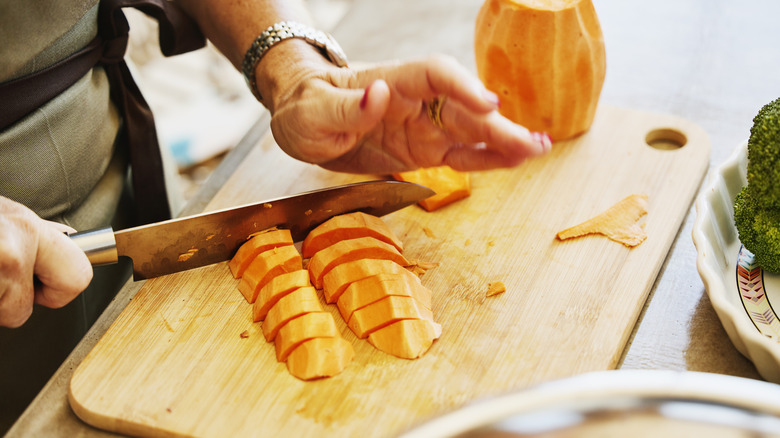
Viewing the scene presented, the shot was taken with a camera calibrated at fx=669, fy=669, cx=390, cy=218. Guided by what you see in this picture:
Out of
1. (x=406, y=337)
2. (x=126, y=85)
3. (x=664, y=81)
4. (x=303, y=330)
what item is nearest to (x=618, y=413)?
(x=406, y=337)

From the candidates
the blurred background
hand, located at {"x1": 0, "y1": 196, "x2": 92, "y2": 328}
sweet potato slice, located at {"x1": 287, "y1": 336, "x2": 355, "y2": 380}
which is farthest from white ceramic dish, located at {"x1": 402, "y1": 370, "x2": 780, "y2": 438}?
the blurred background

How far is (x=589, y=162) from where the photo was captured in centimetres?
188

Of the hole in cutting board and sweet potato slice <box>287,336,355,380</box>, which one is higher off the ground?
the hole in cutting board

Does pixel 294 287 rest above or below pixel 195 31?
below

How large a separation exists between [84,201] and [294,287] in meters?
0.67

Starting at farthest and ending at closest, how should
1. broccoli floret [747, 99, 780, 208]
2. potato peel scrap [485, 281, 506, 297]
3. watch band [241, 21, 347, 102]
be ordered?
watch band [241, 21, 347, 102], potato peel scrap [485, 281, 506, 297], broccoli floret [747, 99, 780, 208]

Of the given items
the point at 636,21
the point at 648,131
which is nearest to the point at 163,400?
the point at 648,131

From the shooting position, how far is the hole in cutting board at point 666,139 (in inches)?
76.5

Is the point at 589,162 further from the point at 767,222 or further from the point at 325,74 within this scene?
the point at 325,74

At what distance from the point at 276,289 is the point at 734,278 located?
1002 millimetres

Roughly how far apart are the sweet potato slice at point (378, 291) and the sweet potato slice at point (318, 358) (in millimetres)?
104

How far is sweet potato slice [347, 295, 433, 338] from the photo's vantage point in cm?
143

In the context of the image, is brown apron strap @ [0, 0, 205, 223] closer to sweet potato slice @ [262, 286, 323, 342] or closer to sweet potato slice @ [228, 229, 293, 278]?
sweet potato slice @ [228, 229, 293, 278]

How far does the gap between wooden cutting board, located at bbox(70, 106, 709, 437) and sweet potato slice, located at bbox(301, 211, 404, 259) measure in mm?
91
